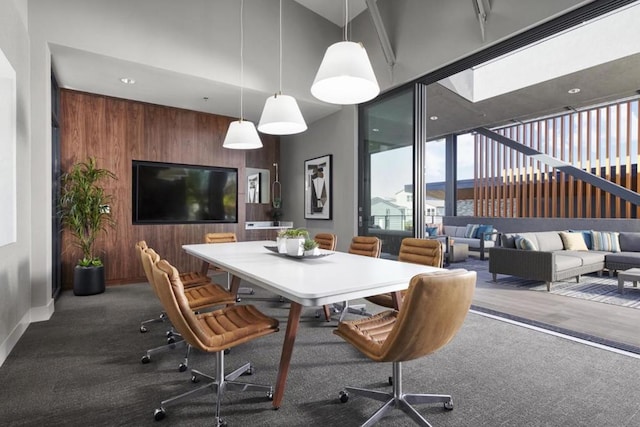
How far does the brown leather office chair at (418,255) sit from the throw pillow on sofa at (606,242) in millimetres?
5392

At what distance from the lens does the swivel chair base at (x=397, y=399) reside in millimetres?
1691

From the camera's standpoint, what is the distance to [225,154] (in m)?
6.03

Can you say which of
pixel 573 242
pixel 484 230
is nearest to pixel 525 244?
pixel 573 242

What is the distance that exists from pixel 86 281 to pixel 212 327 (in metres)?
3.52

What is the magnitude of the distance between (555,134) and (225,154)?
773 cm

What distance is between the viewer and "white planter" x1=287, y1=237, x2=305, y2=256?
2719 millimetres

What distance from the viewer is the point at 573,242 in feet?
20.1

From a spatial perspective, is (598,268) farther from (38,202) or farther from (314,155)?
→ (38,202)

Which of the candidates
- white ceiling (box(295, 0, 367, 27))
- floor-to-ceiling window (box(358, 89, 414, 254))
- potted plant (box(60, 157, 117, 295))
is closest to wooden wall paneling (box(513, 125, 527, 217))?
floor-to-ceiling window (box(358, 89, 414, 254))

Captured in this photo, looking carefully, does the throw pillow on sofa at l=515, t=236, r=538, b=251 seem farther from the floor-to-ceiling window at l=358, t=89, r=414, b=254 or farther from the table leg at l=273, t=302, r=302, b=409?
the table leg at l=273, t=302, r=302, b=409

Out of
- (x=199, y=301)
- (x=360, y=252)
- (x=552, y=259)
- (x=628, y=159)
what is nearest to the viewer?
(x=199, y=301)

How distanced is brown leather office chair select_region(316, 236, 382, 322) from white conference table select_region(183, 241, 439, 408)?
27.8 inches

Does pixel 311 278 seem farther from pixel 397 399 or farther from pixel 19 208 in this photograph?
pixel 19 208

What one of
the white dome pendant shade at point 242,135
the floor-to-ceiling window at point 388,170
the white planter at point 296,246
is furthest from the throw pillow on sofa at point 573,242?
the white dome pendant shade at point 242,135
